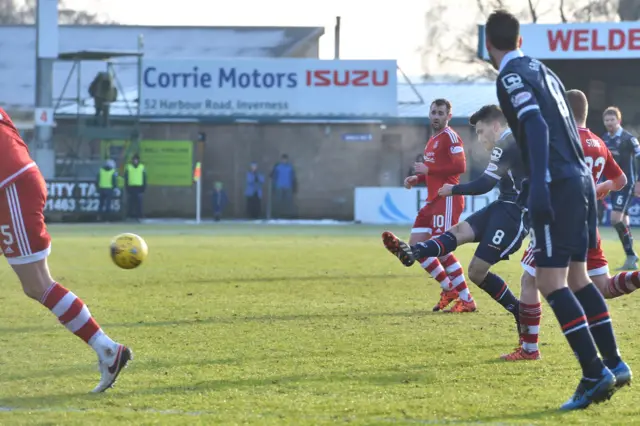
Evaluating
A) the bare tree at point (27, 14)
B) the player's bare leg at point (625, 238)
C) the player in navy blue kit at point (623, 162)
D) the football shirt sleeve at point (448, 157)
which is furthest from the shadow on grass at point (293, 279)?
the bare tree at point (27, 14)

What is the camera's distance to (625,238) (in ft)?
57.3

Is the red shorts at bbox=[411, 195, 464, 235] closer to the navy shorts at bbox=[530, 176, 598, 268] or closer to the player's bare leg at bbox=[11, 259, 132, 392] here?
the player's bare leg at bbox=[11, 259, 132, 392]

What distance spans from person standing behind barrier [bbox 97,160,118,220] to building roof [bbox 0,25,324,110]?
17482mm

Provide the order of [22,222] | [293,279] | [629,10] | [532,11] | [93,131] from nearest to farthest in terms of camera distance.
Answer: [22,222], [293,279], [93,131], [629,10], [532,11]

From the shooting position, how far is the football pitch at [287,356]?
6.34m

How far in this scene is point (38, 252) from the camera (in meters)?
6.88

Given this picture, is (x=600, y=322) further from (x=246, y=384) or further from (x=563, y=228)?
(x=246, y=384)

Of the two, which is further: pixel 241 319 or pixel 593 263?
pixel 241 319

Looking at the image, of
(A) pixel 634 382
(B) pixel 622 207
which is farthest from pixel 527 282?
(B) pixel 622 207

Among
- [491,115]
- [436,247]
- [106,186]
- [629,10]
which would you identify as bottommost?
[106,186]

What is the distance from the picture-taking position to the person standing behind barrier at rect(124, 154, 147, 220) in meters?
35.7

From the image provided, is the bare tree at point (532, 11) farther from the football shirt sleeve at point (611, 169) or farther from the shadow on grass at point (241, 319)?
the football shirt sleeve at point (611, 169)

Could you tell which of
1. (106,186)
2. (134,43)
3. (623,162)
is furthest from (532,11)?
(623,162)

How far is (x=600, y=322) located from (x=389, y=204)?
27.7 metres
